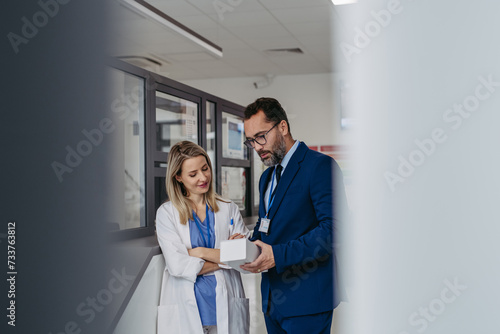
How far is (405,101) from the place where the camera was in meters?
1.00

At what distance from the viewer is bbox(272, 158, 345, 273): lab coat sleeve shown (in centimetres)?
163

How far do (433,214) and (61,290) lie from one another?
27.3 inches

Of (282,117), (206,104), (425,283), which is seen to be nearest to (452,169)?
(425,283)

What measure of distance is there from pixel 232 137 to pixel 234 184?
13.6 inches

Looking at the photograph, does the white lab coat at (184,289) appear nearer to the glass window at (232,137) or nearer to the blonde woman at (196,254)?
Answer: the blonde woman at (196,254)

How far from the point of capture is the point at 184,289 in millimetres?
1941

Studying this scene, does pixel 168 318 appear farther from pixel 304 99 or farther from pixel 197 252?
pixel 304 99

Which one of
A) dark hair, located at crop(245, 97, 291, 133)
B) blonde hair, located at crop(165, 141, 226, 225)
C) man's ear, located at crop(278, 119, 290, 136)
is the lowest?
blonde hair, located at crop(165, 141, 226, 225)

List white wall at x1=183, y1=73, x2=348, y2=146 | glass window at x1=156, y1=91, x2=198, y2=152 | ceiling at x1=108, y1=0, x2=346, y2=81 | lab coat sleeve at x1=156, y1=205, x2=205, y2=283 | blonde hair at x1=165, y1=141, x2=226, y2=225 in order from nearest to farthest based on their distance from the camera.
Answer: lab coat sleeve at x1=156, y1=205, x2=205, y2=283
blonde hair at x1=165, y1=141, x2=226, y2=225
glass window at x1=156, y1=91, x2=198, y2=152
ceiling at x1=108, y1=0, x2=346, y2=81
white wall at x1=183, y1=73, x2=348, y2=146

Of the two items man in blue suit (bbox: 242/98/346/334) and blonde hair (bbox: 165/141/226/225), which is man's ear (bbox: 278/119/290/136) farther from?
blonde hair (bbox: 165/141/226/225)

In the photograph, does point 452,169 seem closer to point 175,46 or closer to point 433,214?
point 433,214

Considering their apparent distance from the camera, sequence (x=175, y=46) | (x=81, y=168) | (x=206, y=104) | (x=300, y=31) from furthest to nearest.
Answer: (x=175, y=46), (x=300, y=31), (x=206, y=104), (x=81, y=168)

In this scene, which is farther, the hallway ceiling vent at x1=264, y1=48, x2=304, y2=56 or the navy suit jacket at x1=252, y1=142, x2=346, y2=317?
the hallway ceiling vent at x1=264, y1=48, x2=304, y2=56

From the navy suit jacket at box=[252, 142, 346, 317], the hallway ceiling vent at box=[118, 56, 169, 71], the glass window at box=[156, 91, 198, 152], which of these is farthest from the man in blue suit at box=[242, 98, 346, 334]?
the hallway ceiling vent at box=[118, 56, 169, 71]
